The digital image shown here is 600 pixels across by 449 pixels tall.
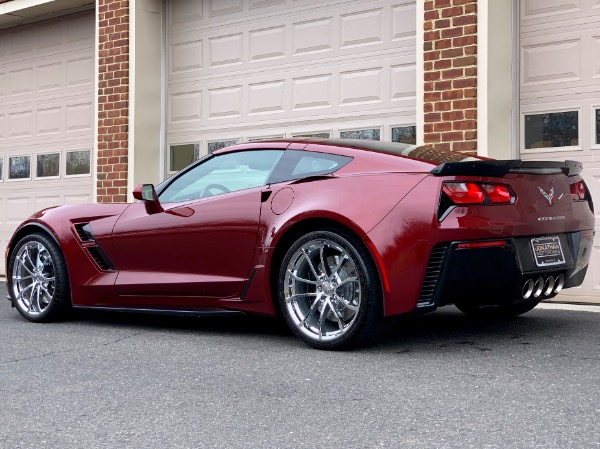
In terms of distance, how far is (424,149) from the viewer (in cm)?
561

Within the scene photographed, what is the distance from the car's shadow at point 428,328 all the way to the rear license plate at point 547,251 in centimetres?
49

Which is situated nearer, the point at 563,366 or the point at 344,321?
the point at 563,366

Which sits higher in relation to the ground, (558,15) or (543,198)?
(558,15)

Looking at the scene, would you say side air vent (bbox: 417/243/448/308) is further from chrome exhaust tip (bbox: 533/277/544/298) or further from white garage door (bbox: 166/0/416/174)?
white garage door (bbox: 166/0/416/174)

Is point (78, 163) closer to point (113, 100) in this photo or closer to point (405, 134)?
point (113, 100)

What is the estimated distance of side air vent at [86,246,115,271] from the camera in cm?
643

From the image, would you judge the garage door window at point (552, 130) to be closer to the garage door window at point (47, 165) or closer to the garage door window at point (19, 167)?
the garage door window at point (47, 165)

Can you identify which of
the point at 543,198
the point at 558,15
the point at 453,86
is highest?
the point at 558,15

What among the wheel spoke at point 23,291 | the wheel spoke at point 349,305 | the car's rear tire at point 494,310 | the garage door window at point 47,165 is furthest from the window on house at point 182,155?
the wheel spoke at point 349,305

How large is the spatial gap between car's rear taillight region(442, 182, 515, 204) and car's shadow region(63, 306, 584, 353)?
706mm

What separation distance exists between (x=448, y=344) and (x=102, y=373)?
1.99 metres

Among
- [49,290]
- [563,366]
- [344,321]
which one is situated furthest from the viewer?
[49,290]

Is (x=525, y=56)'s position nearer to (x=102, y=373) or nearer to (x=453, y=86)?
(x=453, y=86)

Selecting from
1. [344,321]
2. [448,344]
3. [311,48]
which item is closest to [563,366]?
[448,344]
